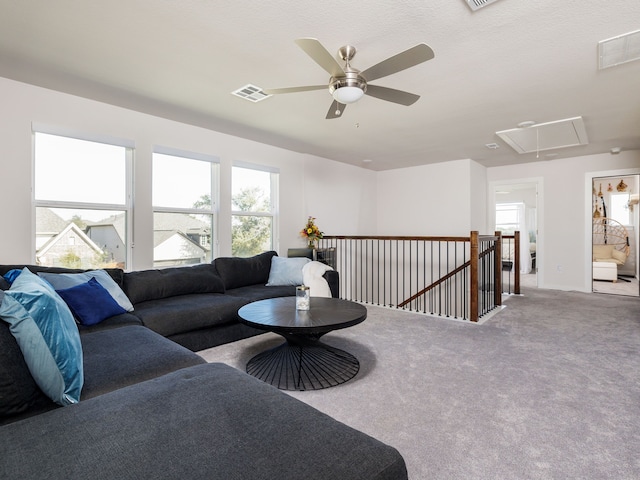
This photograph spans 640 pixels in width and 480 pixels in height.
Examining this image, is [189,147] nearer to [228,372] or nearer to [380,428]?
[228,372]

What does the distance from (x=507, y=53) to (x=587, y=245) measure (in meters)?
5.20

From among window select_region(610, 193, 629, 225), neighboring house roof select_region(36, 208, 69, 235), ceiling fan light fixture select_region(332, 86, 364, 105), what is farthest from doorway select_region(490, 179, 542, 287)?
neighboring house roof select_region(36, 208, 69, 235)

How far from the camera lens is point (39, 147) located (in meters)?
3.26

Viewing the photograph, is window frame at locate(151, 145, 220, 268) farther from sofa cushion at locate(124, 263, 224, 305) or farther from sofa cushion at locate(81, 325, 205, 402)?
sofa cushion at locate(81, 325, 205, 402)

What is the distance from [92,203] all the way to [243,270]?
5.75 feet

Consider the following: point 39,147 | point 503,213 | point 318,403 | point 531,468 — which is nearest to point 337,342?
point 318,403

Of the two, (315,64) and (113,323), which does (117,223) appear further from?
(315,64)

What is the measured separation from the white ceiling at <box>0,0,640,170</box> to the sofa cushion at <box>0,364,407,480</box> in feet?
7.01

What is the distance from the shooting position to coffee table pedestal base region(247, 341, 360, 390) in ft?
8.06

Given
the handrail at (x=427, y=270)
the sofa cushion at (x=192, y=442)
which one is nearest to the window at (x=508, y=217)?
the handrail at (x=427, y=270)

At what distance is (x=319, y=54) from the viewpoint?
6.64ft

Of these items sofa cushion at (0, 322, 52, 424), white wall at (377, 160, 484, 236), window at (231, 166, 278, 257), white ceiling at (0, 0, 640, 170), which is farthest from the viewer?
white wall at (377, 160, 484, 236)

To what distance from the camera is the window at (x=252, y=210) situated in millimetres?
4918

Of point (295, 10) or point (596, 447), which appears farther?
point (295, 10)
